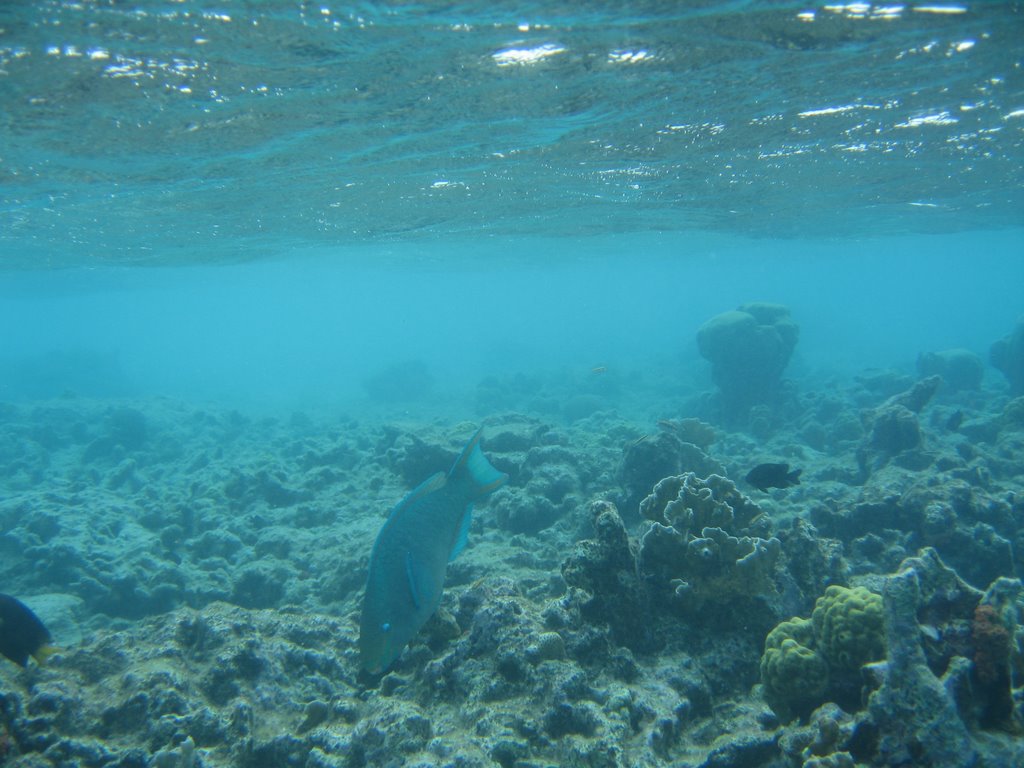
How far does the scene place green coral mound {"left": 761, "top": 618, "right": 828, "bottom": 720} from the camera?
3.60 m

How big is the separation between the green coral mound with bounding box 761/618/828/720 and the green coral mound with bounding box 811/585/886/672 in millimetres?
115

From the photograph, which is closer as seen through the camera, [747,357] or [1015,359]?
[747,357]

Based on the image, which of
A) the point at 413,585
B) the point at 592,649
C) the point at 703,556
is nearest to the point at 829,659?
the point at 703,556

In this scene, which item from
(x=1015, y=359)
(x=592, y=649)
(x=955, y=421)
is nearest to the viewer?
(x=592, y=649)

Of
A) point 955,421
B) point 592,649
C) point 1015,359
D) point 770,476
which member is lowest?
point 1015,359

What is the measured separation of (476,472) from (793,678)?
2630 mm

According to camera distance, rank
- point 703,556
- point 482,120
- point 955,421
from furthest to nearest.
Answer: point 955,421, point 482,120, point 703,556

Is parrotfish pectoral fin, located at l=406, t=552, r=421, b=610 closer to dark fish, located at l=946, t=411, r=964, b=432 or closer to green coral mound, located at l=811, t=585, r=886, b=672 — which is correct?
green coral mound, located at l=811, t=585, r=886, b=672

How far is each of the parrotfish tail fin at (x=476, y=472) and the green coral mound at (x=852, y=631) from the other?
2601mm

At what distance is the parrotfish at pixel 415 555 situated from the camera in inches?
121

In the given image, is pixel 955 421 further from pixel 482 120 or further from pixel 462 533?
pixel 462 533

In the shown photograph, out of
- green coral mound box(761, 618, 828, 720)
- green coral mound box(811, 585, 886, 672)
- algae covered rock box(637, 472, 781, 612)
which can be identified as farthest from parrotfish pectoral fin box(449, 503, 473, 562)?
green coral mound box(811, 585, 886, 672)

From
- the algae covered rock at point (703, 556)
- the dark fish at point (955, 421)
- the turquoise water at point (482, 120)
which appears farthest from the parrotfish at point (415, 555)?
the dark fish at point (955, 421)

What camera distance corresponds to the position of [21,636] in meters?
3.79
